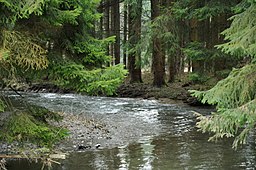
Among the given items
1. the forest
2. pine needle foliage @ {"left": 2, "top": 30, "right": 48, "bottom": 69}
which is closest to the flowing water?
the forest

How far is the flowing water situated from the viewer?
27.2 feet

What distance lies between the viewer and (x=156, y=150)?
31.7 ft

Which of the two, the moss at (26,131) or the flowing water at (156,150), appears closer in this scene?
the moss at (26,131)

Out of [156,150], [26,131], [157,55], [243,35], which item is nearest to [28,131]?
[26,131]

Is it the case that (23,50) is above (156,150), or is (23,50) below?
above

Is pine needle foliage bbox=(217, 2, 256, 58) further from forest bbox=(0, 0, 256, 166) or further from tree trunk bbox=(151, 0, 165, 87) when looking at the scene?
tree trunk bbox=(151, 0, 165, 87)

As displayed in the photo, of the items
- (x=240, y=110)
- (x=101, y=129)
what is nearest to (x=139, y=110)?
(x=101, y=129)

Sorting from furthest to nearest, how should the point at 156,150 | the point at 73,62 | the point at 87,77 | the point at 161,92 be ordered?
the point at 161,92 → the point at 156,150 → the point at 73,62 → the point at 87,77

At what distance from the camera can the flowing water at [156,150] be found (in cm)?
830

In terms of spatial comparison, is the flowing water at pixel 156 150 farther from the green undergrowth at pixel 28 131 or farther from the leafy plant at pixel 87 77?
the leafy plant at pixel 87 77

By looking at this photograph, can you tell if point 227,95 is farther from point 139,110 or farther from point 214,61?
point 139,110

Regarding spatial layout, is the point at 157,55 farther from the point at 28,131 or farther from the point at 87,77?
the point at 28,131

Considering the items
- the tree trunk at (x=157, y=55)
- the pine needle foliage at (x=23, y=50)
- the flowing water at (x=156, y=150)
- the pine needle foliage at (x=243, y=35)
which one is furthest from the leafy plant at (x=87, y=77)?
the tree trunk at (x=157, y=55)

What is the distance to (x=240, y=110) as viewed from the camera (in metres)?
5.61
